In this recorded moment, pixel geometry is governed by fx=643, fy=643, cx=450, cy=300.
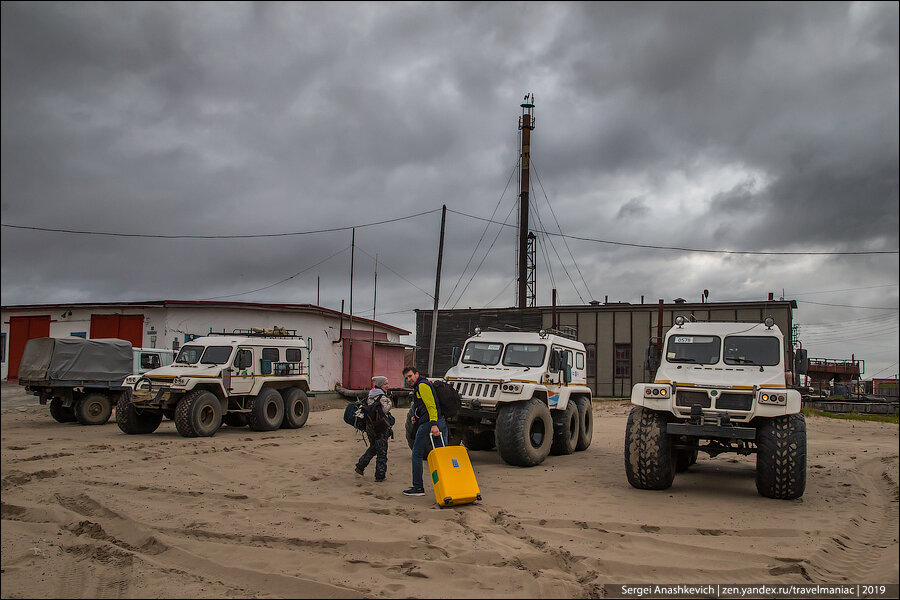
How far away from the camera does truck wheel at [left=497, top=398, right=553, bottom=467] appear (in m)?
10.5

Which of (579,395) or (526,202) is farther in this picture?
(526,202)

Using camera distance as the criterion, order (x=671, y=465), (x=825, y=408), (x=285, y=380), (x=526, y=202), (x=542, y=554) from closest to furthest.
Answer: (x=542, y=554), (x=671, y=465), (x=285, y=380), (x=825, y=408), (x=526, y=202)

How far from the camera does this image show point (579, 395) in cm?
1396

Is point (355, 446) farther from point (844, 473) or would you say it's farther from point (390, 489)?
point (844, 473)

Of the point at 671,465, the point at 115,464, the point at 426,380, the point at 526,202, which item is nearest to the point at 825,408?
the point at 526,202

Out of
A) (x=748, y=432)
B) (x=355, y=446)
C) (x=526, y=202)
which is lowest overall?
(x=355, y=446)

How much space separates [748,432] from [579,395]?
5784 millimetres

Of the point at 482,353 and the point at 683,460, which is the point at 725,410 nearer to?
the point at 683,460

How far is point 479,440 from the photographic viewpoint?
1245 cm

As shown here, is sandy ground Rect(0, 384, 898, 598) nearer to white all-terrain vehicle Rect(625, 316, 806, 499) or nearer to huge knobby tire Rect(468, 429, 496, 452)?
white all-terrain vehicle Rect(625, 316, 806, 499)

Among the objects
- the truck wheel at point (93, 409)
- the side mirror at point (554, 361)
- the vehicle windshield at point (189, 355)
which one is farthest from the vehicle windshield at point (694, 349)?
the truck wheel at point (93, 409)

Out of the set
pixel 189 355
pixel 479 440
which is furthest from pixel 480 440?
pixel 189 355

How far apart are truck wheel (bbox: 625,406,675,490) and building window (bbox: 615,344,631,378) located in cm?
2081

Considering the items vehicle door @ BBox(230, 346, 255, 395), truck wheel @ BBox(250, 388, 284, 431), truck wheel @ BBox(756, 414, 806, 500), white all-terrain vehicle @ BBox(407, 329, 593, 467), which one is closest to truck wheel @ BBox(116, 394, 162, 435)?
vehicle door @ BBox(230, 346, 255, 395)
